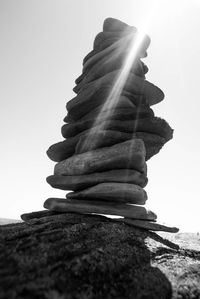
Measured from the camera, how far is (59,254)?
23.3 feet

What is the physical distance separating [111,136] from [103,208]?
3.86 metres

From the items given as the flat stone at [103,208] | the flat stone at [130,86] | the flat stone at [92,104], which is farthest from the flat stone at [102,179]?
the flat stone at [130,86]

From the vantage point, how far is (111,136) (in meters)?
13.5

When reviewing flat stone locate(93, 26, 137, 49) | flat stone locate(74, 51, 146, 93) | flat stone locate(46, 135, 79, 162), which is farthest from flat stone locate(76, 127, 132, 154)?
flat stone locate(93, 26, 137, 49)

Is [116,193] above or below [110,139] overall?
below

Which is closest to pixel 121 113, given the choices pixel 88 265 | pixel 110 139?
pixel 110 139

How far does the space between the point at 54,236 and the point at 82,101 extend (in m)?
9.32

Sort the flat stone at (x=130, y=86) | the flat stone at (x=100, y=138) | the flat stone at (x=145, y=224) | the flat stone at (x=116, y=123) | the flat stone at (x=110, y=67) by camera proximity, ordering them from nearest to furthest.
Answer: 1. the flat stone at (x=145, y=224)
2. the flat stone at (x=100, y=138)
3. the flat stone at (x=116, y=123)
4. the flat stone at (x=130, y=86)
5. the flat stone at (x=110, y=67)

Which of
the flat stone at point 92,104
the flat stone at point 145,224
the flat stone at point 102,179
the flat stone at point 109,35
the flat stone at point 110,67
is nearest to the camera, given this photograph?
the flat stone at point 145,224

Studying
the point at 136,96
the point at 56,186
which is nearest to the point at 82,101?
the point at 136,96

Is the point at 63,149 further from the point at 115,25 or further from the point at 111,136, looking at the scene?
the point at 115,25

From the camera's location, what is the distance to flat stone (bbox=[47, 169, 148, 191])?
12516 millimetres

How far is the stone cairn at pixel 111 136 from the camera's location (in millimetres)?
12289

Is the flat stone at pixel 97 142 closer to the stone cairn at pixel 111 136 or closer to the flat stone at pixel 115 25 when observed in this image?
the stone cairn at pixel 111 136
